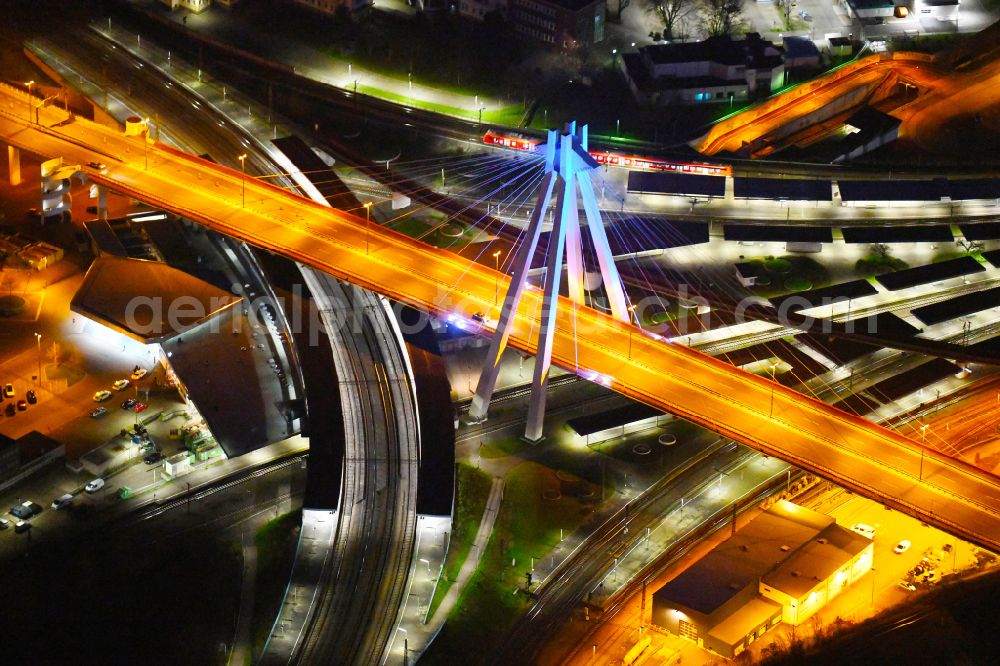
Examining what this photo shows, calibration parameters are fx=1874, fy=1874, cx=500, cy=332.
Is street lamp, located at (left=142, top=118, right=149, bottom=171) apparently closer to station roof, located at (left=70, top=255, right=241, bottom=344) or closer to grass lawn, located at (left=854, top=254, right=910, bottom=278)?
station roof, located at (left=70, top=255, right=241, bottom=344)

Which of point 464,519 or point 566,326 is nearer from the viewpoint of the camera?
point 464,519

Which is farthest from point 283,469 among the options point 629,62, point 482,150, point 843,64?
point 843,64

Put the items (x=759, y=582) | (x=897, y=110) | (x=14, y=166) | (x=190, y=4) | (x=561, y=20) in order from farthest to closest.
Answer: (x=190, y=4), (x=561, y=20), (x=897, y=110), (x=14, y=166), (x=759, y=582)

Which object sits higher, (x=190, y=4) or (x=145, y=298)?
(x=190, y=4)

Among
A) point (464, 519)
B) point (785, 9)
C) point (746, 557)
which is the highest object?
point (785, 9)

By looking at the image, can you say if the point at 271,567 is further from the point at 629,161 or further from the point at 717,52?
the point at 717,52

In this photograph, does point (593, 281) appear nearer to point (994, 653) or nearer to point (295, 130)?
point (295, 130)

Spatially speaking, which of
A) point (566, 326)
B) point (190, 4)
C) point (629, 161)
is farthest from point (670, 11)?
point (566, 326)
